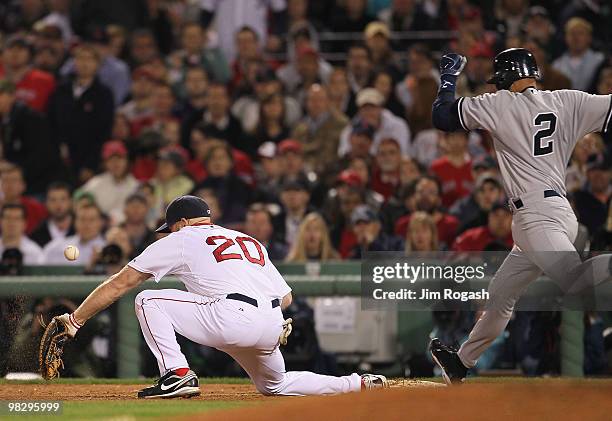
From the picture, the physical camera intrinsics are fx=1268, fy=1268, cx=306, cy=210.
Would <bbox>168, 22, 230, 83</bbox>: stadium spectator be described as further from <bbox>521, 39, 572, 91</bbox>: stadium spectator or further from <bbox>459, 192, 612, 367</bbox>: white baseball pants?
<bbox>459, 192, 612, 367</bbox>: white baseball pants

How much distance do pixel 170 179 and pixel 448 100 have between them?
475 cm

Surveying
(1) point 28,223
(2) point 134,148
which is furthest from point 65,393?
(2) point 134,148

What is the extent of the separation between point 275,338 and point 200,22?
7.98 meters

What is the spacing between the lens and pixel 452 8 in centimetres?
1368

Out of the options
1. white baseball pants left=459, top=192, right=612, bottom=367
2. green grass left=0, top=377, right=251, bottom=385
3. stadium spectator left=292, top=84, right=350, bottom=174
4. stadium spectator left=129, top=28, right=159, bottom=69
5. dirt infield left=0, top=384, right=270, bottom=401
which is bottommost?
green grass left=0, top=377, right=251, bottom=385

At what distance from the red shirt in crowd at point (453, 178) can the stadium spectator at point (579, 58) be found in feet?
4.82

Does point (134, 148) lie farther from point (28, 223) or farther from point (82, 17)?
point (82, 17)

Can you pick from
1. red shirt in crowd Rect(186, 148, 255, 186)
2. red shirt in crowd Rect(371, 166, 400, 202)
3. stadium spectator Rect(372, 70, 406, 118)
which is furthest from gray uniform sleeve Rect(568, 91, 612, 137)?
stadium spectator Rect(372, 70, 406, 118)

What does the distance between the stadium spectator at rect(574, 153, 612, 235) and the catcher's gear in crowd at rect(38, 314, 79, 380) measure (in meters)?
4.54

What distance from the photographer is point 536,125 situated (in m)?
7.22

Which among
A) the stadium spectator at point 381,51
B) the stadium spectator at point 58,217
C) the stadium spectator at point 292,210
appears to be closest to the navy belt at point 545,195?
the stadium spectator at point 292,210

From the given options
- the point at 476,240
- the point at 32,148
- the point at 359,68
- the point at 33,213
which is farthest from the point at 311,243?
the point at 32,148

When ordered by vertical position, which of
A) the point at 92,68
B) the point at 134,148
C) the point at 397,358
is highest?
the point at 92,68

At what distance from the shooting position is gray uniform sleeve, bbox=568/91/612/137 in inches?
285
